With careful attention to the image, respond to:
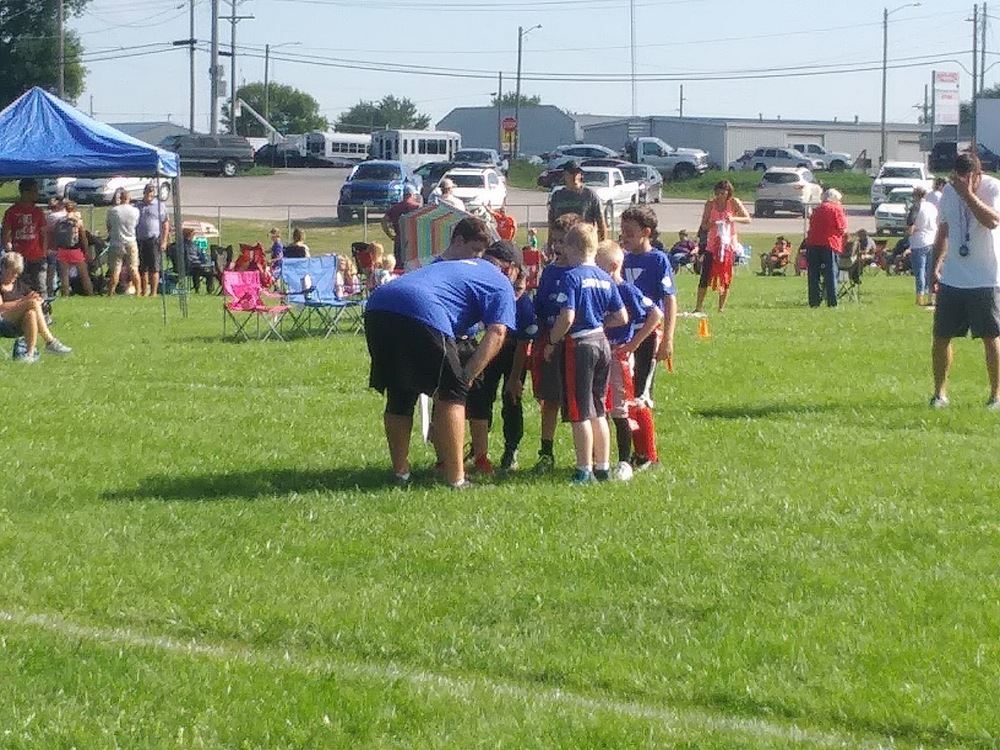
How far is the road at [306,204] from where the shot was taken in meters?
44.5

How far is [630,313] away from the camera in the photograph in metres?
8.92

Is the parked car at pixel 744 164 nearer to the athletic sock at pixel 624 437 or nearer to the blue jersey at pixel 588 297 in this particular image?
the athletic sock at pixel 624 437

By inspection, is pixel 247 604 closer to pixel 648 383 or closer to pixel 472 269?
pixel 472 269

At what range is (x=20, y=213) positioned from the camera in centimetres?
1889

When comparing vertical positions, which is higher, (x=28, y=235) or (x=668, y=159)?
(x=668, y=159)

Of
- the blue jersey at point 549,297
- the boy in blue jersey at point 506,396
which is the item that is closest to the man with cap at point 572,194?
the boy in blue jersey at point 506,396

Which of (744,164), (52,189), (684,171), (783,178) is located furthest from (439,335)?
(744,164)

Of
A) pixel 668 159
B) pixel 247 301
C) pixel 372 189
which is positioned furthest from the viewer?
pixel 668 159

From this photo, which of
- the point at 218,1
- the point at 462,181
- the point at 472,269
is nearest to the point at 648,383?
the point at 472,269

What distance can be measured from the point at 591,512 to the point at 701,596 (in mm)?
1555

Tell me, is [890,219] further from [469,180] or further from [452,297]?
[452,297]

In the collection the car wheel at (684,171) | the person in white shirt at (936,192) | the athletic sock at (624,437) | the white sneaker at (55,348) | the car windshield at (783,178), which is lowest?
the athletic sock at (624,437)

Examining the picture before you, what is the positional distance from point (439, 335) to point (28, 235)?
468 inches

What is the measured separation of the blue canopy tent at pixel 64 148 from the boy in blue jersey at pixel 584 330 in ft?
37.3
